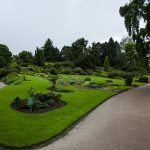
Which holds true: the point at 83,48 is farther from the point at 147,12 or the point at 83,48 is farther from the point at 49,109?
the point at 49,109

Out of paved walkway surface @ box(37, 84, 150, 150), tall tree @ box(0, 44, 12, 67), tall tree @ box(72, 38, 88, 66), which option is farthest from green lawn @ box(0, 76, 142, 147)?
tall tree @ box(72, 38, 88, 66)

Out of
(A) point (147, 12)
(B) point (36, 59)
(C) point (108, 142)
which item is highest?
(A) point (147, 12)

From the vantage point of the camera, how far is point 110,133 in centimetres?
1135

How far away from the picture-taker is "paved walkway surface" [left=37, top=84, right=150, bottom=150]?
31.9ft

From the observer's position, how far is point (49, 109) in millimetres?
16906

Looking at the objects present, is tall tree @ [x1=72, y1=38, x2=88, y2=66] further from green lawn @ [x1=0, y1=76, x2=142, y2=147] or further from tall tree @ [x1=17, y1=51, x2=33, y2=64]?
green lawn @ [x1=0, y1=76, x2=142, y2=147]

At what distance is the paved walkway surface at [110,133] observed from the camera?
971 centimetres

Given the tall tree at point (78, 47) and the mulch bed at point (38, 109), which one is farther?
the tall tree at point (78, 47)

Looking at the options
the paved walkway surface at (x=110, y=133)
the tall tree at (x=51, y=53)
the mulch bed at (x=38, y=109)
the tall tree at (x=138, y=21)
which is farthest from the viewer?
the tall tree at (x=51, y=53)

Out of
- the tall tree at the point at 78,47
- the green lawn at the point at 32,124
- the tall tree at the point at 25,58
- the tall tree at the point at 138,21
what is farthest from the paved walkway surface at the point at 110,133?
the tall tree at the point at 78,47

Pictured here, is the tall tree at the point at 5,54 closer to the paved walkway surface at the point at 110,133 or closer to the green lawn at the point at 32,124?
the green lawn at the point at 32,124

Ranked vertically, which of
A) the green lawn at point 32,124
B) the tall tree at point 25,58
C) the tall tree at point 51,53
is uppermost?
the tall tree at point 51,53

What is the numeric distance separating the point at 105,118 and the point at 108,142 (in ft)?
15.0

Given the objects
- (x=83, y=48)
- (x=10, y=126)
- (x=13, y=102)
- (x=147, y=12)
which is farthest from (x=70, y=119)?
(x=83, y=48)
